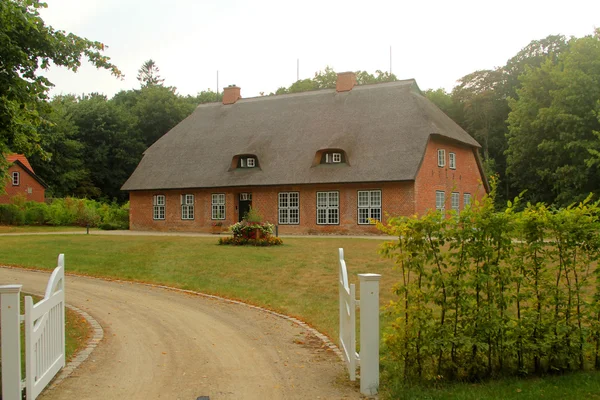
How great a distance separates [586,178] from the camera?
116 feet

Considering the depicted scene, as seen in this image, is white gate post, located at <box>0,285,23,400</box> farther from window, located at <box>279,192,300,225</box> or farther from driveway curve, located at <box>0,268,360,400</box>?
window, located at <box>279,192,300,225</box>

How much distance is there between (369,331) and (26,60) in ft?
25.1

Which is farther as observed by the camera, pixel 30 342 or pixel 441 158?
pixel 441 158

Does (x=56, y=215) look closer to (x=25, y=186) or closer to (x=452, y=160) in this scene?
(x=25, y=186)

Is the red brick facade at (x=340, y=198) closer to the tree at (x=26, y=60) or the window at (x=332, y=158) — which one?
the window at (x=332, y=158)

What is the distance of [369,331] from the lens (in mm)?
6219

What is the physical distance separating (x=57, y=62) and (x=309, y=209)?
23.0 meters

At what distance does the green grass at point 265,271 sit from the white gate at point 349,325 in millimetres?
451

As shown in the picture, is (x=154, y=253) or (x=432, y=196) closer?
(x=154, y=253)

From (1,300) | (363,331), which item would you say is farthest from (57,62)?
(363,331)

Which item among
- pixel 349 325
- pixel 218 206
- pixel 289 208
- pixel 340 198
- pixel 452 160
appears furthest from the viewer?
pixel 218 206

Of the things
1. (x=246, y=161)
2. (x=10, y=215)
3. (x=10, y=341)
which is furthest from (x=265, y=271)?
(x=10, y=215)

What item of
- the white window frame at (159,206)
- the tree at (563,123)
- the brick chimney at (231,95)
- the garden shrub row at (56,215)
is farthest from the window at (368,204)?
the garden shrub row at (56,215)

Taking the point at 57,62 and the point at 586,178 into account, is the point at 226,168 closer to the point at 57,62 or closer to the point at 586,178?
the point at 586,178
